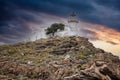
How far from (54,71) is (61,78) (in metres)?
8.26

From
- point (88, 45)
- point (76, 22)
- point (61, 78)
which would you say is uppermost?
point (76, 22)

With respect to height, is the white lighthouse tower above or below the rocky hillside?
above

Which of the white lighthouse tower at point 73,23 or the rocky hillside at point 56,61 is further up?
the white lighthouse tower at point 73,23

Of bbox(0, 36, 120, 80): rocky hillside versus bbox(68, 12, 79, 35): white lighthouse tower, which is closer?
bbox(0, 36, 120, 80): rocky hillside

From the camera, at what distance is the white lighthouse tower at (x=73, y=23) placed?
169337mm

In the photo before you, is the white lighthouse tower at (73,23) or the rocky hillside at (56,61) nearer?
the rocky hillside at (56,61)

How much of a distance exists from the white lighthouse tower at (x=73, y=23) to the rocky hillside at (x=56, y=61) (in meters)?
32.3

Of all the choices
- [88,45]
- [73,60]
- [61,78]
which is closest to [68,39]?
[88,45]

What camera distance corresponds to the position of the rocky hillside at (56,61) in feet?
289

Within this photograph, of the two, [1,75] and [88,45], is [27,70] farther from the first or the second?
[88,45]

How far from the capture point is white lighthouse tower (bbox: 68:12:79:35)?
169337 millimetres

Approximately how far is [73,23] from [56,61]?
232 ft

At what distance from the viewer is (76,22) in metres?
173

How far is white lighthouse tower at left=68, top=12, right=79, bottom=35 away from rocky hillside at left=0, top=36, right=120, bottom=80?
3233cm
